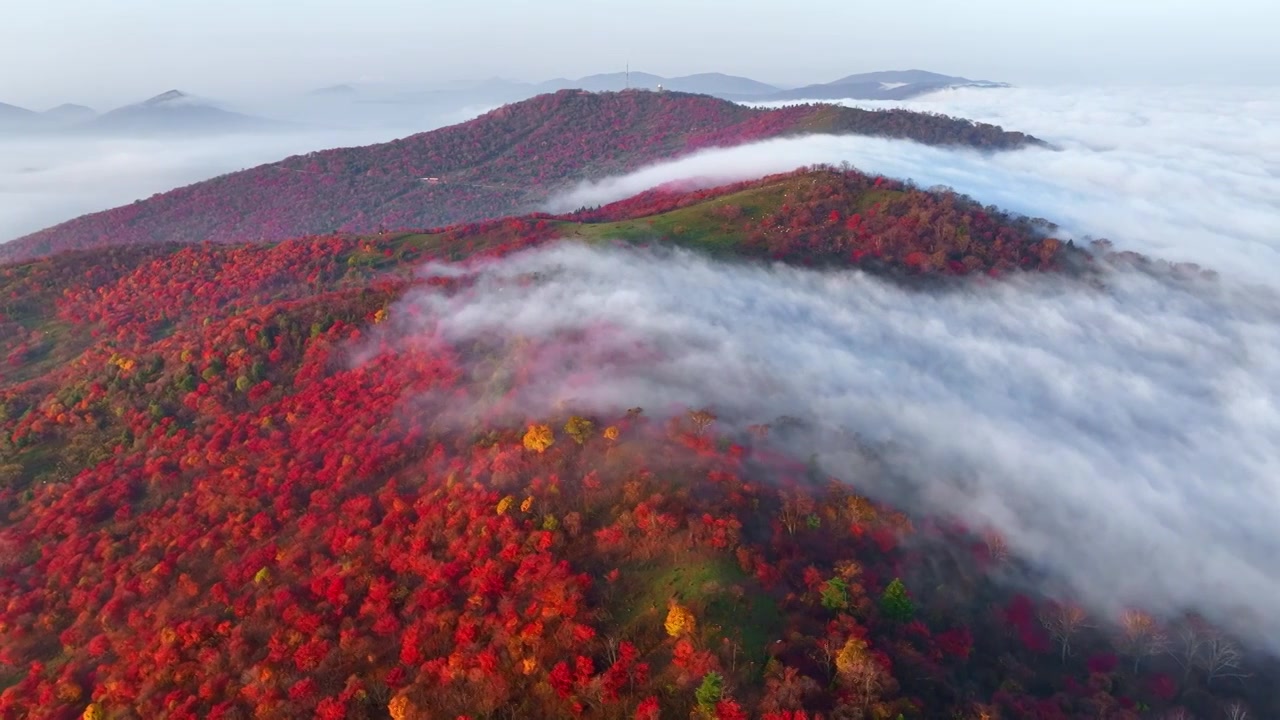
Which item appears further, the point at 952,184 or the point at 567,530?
the point at 952,184

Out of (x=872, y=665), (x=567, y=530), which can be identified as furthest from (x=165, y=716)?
(x=872, y=665)

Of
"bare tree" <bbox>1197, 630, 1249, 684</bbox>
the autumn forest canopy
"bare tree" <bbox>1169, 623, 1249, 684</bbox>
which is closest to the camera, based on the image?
the autumn forest canopy

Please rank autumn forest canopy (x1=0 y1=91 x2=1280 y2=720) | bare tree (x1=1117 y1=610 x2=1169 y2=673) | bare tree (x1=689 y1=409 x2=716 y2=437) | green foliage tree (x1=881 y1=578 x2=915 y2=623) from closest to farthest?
autumn forest canopy (x1=0 y1=91 x2=1280 y2=720), green foliage tree (x1=881 y1=578 x2=915 y2=623), bare tree (x1=1117 y1=610 x2=1169 y2=673), bare tree (x1=689 y1=409 x2=716 y2=437)

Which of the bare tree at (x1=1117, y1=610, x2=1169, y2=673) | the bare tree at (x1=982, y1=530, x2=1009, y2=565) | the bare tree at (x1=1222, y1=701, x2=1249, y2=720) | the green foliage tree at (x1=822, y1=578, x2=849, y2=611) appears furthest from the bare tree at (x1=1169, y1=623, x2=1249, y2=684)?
the green foliage tree at (x1=822, y1=578, x2=849, y2=611)

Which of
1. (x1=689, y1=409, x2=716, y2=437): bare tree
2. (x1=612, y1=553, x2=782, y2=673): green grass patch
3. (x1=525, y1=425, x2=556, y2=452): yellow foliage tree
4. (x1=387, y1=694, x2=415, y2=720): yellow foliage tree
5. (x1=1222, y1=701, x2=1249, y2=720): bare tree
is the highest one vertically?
(x1=525, y1=425, x2=556, y2=452): yellow foliage tree

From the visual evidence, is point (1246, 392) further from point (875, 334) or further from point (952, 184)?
point (952, 184)

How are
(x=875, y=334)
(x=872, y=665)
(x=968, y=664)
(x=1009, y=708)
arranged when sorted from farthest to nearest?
(x=875, y=334)
(x=968, y=664)
(x=1009, y=708)
(x=872, y=665)

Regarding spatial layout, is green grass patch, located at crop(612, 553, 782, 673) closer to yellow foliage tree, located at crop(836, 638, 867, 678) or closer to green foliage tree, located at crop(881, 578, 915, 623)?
yellow foliage tree, located at crop(836, 638, 867, 678)

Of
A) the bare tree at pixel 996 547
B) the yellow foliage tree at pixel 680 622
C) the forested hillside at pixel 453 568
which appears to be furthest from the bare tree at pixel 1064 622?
the yellow foliage tree at pixel 680 622

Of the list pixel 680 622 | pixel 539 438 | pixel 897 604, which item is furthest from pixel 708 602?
pixel 539 438
